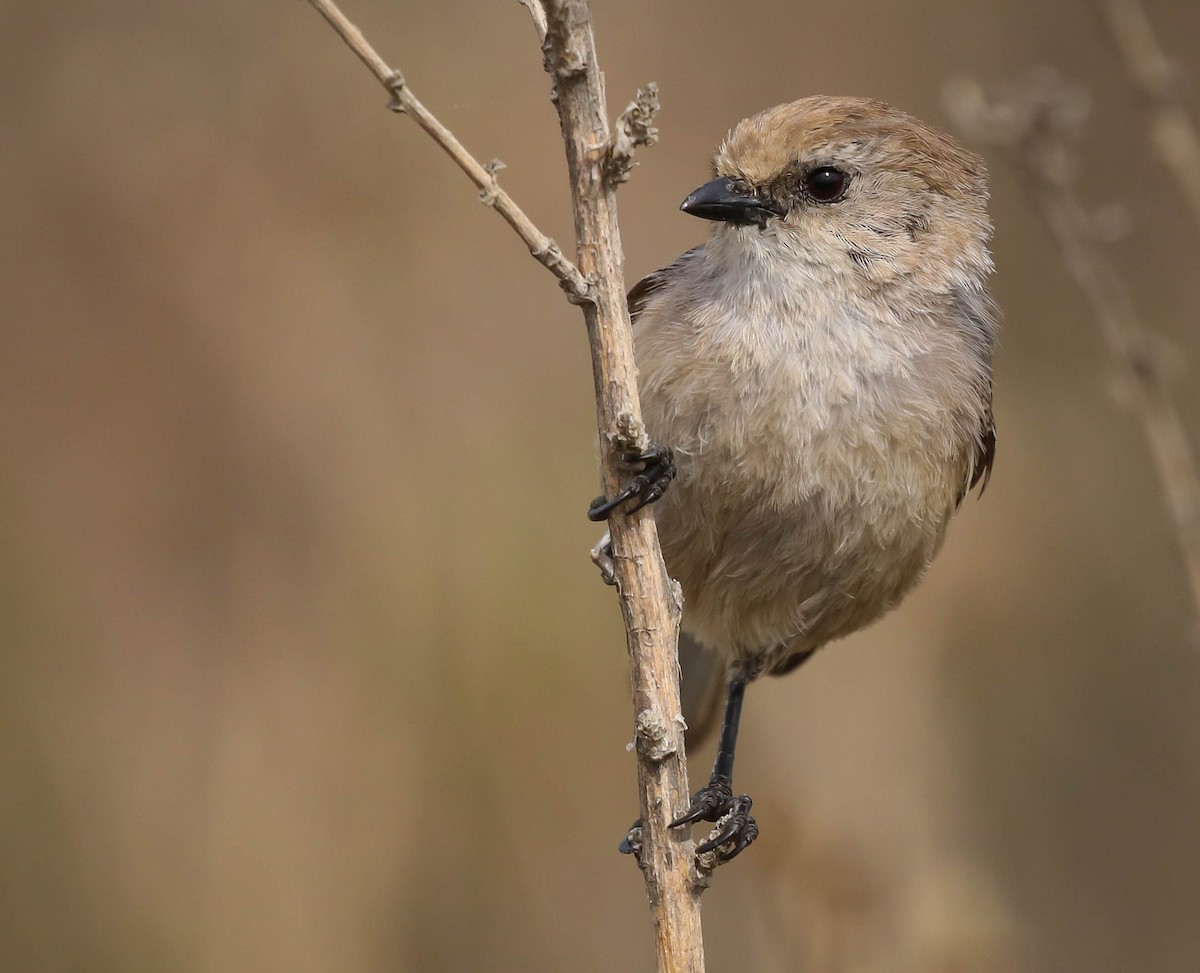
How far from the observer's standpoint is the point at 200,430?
469 centimetres

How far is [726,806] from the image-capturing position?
11.0ft

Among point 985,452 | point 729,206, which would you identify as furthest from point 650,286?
point 985,452

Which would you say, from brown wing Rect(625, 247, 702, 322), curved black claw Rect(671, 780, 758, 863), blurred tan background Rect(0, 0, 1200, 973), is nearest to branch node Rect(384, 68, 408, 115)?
brown wing Rect(625, 247, 702, 322)

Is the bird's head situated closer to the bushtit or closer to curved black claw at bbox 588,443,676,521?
the bushtit

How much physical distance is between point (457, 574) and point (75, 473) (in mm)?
1468

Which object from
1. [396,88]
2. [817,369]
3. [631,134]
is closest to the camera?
[396,88]

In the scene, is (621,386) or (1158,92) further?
(1158,92)

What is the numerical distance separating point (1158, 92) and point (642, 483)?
1.27 meters

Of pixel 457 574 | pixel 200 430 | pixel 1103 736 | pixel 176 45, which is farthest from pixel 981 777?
pixel 176 45

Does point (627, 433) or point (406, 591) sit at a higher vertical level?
point (406, 591)

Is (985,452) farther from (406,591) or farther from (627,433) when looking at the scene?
(406,591)

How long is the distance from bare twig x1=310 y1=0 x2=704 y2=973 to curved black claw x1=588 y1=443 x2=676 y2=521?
2cm

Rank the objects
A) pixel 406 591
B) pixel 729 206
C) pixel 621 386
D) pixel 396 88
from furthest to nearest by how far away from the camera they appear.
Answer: pixel 406 591 < pixel 729 206 < pixel 621 386 < pixel 396 88

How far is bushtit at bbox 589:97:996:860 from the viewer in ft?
10.2
